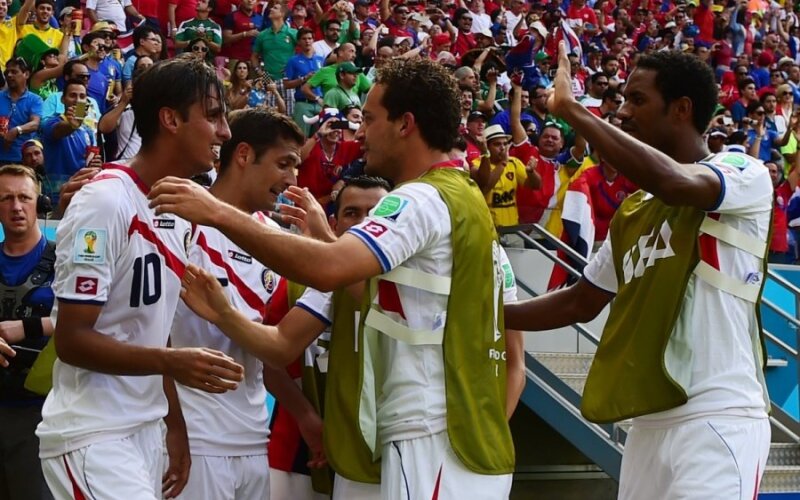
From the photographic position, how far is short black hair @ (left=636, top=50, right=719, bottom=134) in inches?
171

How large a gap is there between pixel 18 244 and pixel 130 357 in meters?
2.85

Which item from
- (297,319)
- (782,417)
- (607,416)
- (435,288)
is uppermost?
(435,288)

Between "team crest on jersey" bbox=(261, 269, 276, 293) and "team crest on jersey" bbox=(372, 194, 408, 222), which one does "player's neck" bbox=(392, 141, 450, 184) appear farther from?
"team crest on jersey" bbox=(261, 269, 276, 293)

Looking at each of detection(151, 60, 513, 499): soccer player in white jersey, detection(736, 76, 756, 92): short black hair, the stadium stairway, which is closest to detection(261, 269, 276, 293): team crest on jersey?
detection(151, 60, 513, 499): soccer player in white jersey

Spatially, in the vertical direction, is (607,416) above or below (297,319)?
below

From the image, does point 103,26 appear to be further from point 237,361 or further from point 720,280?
point 720,280

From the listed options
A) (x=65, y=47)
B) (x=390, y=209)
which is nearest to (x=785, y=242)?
(x=65, y=47)

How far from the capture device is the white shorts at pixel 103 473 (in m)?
3.71

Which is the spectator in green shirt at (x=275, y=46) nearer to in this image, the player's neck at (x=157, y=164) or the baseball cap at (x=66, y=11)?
the baseball cap at (x=66, y=11)

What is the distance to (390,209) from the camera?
3.67 metres

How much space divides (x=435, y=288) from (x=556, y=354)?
6277mm

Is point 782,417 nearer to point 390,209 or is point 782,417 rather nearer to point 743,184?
point 743,184

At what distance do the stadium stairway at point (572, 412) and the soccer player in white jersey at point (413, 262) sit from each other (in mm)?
4727

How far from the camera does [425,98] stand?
4.00 meters
